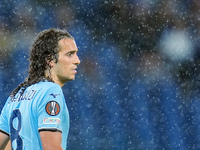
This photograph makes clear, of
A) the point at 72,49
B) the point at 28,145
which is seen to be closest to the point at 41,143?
the point at 28,145

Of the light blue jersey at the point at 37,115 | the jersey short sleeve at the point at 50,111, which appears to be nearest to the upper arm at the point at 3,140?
the light blue jersey at the point at 37,115

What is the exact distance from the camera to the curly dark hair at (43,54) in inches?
92.0

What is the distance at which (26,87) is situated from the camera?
2.30m

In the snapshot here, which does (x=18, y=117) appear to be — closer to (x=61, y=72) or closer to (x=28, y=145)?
(x=28, y=145)

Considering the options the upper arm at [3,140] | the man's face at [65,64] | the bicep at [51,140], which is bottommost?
the bicep at [51,140]

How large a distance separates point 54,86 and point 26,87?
0.27m

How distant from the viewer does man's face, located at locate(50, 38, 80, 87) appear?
2.30 metres

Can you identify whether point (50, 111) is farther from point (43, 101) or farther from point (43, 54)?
point (43, 54)

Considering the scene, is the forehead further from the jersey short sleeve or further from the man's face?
the jersey short sleeve

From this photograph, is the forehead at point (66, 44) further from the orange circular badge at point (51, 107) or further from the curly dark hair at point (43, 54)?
the orange circular badge at point (51, 107)

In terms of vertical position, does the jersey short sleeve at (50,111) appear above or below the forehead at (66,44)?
below

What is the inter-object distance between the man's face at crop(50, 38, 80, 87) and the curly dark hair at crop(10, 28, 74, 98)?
0.03 meters

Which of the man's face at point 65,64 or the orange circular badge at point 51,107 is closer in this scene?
the orange circular badge at point 51,107

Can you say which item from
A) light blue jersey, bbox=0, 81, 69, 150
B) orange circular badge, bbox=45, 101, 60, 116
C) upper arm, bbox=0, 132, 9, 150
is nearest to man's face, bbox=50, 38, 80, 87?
light blue jersey, bbox=0, 81, 69, 150
